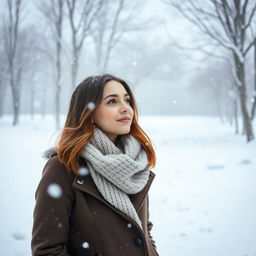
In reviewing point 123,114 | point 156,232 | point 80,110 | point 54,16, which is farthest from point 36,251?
point 54,16

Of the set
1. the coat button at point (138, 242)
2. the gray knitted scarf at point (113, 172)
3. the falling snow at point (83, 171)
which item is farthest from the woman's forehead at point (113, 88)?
the coat button at point (138, 242)

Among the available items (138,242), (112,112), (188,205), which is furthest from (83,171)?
(188,205)

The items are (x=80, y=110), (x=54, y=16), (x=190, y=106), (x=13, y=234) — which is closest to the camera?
(x=80, y=110)

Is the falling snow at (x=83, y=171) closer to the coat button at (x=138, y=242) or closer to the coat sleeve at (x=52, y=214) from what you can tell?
the coat sleeve at (x=52, y=214)

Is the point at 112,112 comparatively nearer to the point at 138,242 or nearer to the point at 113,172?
the point at 113,172

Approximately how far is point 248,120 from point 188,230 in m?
7.89

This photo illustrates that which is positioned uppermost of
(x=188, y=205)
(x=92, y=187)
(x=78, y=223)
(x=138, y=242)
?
(x=92, y=187)

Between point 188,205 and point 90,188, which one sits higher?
point 90,188

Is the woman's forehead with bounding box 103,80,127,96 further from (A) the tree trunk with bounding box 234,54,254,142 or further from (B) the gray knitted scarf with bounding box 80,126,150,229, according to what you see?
(A) the tree trunk with bounding box 234,54,254,142

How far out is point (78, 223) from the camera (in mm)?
1393

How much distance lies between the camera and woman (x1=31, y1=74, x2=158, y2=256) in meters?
1.32

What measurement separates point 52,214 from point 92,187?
274 millimetres

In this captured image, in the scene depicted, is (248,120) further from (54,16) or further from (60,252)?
(54,16)

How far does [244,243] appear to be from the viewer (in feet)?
10.8
